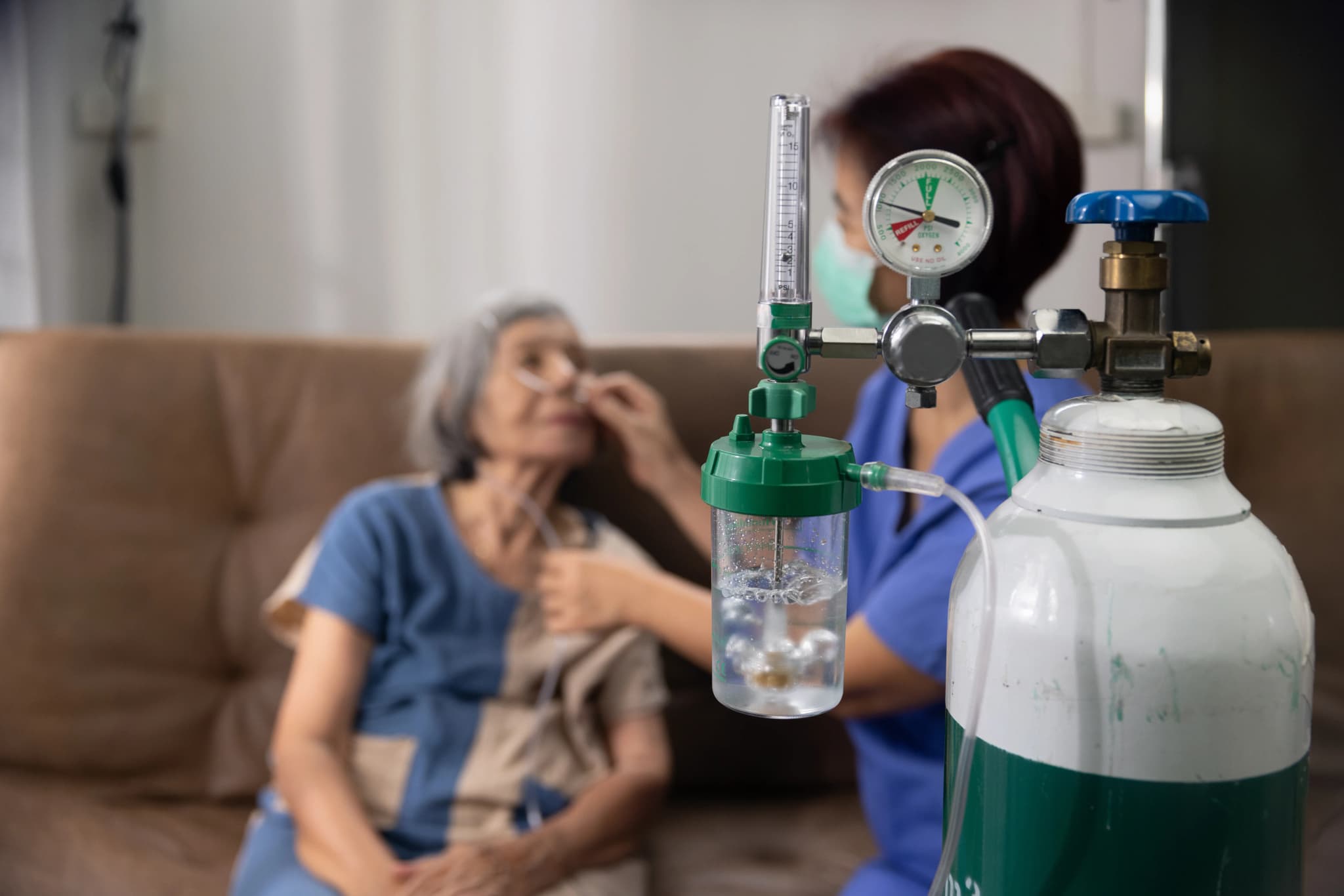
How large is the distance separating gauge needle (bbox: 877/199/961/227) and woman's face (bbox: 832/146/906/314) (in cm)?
57

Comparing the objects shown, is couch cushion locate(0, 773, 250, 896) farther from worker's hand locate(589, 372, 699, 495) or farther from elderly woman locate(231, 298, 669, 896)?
worker's hand locate(589, 372, 699, 495)

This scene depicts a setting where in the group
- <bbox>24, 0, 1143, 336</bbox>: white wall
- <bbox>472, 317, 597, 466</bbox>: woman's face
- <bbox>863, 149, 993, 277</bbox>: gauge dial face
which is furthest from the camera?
<bbox>24, 0, 1143, 336</bbox>: white wall

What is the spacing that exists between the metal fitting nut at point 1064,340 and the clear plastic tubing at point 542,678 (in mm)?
905

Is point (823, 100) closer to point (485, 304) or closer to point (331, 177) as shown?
point (485, 304)

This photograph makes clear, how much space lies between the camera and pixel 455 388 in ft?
4.55

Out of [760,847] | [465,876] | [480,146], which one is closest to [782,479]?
[465,876]

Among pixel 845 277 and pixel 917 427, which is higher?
pixel 845 277

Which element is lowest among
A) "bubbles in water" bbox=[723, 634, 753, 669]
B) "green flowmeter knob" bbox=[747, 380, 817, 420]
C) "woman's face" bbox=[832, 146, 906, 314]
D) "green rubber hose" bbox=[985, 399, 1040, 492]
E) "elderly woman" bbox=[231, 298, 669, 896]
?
"elderly woman" bbox=[231, 298, 669, 896]

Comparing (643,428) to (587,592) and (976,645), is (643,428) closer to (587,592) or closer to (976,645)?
(587,592)

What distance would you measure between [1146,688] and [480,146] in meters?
1.51

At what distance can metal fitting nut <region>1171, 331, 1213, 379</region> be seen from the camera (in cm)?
52

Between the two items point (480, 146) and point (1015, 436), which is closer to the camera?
point (1015, 436)

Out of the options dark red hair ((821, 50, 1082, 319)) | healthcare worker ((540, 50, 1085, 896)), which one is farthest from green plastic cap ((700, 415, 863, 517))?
dark red hair ((821, 50, 1082, 319))

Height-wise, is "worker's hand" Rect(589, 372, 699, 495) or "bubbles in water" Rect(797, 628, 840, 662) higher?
"worker's hand" Rect(589, 372, 699, 495)
